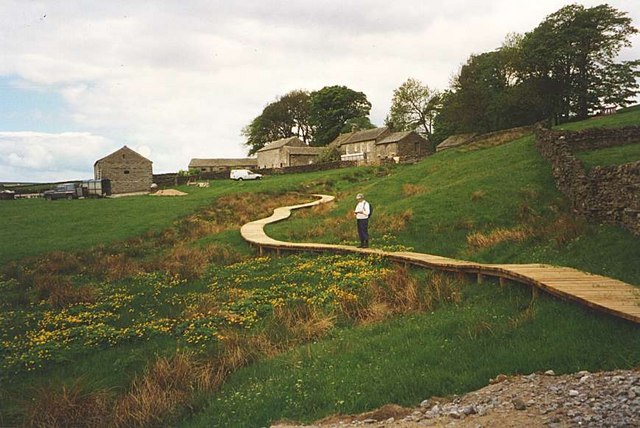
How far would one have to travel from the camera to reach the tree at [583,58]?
4231 centimetres

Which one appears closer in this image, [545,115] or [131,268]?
[131,268]

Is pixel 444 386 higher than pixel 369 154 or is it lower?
lower

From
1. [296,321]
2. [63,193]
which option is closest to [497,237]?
[296,321]

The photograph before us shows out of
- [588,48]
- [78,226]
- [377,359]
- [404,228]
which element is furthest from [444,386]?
[588,48]

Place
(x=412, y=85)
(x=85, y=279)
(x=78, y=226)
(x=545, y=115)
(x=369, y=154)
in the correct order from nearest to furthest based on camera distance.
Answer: (x=85, y=279) → (x=78, y=226) → (x=545, y=115) → (x=369, y=154) → (x=412, y=85)

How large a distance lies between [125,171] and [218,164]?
32407 mm

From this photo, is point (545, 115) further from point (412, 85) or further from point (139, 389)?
point (139, 389)

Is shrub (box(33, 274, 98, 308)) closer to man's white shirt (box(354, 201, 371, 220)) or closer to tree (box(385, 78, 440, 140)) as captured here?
man's white shirt (box(354, 201, 371, 220))

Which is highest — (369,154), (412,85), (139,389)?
(412,85)

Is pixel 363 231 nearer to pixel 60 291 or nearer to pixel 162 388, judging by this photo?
pixel 60 291

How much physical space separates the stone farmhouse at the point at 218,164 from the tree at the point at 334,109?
1570cm

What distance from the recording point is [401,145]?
224 feet

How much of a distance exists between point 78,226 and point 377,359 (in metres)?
26.0

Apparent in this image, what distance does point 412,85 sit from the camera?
80.1 metres
